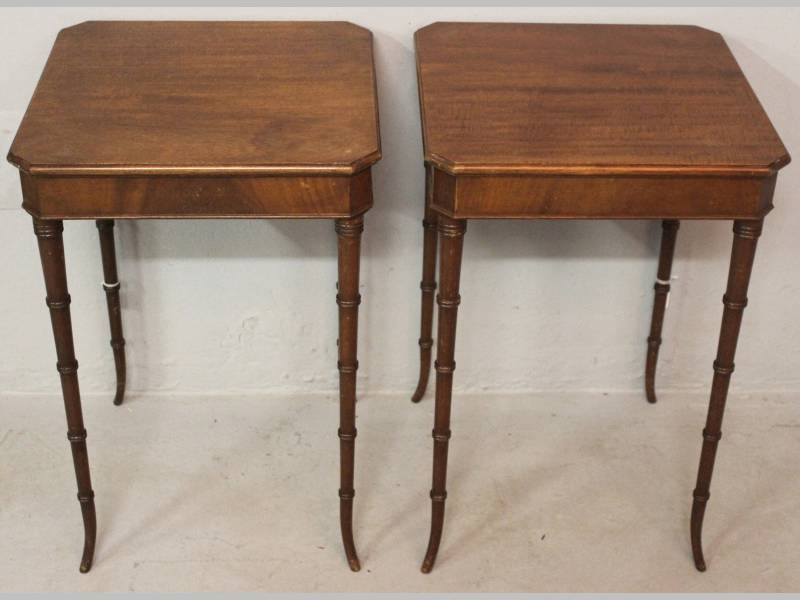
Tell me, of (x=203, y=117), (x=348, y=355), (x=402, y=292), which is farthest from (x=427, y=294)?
(x=203, y=117)

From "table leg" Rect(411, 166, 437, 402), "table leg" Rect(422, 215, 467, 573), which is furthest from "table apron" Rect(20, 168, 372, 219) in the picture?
"table leg" Rect(411, 166, 437, 402)

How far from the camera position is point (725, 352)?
2.57 m

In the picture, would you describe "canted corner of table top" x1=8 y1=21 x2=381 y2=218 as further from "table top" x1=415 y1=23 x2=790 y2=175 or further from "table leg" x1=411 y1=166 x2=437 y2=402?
"table leg" x1=411 y1=166 x2=437 y2=402

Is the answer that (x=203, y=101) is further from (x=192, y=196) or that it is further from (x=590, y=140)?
(x=590, y=140)

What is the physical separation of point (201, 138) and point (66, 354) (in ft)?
1.94

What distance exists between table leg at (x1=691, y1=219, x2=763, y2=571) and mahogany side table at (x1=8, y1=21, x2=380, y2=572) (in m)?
0.81

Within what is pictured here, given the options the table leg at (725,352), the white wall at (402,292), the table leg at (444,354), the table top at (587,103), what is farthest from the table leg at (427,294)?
the table leg at (725,352)

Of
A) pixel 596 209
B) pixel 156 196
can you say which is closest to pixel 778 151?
pixel 596 209

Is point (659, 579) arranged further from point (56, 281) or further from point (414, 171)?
point (56, 281)

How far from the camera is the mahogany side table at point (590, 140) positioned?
2.29 metres

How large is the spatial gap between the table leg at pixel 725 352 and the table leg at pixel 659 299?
0.59 metres

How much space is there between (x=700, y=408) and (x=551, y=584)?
0.95m

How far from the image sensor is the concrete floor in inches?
106

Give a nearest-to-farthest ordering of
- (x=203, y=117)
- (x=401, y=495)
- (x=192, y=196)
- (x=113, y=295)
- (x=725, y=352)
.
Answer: (x=192, y=196) → (x=203, y=117) → (x=725, y=352) → (x=401, y=495) → (x=113, y=295)
